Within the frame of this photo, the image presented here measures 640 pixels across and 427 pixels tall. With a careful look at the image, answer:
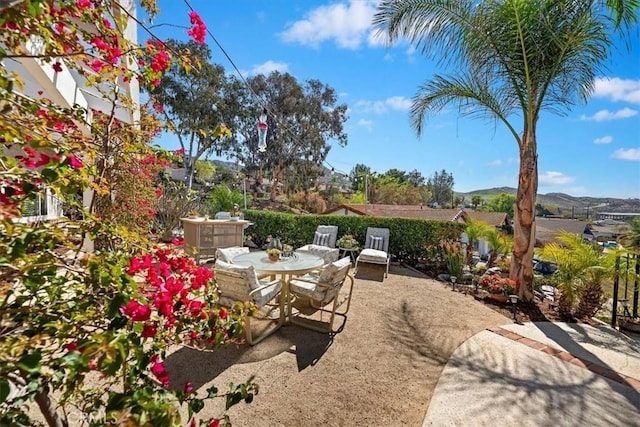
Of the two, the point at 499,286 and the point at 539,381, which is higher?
the point at 499,286

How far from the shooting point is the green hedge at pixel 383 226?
8.48 meters

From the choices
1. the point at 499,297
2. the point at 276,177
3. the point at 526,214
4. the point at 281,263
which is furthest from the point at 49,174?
the point at 276,177

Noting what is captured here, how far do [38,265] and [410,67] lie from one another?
8.59 metres

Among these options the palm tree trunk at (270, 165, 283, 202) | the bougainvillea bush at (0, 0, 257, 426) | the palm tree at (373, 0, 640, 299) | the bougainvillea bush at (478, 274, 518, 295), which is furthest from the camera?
the palm tree trunk at (270, 165, 283, 202)

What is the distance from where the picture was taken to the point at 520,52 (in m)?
5.27

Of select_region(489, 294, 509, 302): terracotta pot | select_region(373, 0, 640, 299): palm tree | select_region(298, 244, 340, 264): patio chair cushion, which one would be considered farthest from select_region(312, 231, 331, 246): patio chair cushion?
select_region(373, 0, 640, 299): palm tree

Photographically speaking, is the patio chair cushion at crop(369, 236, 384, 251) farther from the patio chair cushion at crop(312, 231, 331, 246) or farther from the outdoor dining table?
the outdoor dining table

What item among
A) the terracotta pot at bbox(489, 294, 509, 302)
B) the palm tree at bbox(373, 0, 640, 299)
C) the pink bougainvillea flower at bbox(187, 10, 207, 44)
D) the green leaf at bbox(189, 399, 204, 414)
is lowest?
the terracotta pot at bbox(489, 294, 509, 302)

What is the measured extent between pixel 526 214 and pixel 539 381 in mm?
3352

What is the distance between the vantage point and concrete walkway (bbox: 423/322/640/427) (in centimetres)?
256

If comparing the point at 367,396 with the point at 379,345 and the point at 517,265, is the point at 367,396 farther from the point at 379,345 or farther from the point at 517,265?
the point at 517,265

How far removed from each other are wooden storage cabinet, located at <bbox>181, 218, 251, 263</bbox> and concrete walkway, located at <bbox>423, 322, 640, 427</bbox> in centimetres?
649

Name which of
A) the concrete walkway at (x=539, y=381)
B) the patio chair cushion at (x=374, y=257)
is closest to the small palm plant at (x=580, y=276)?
the concrete walkway at (x=539, y=381)

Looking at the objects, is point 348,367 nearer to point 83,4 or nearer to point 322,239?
point 83,4
